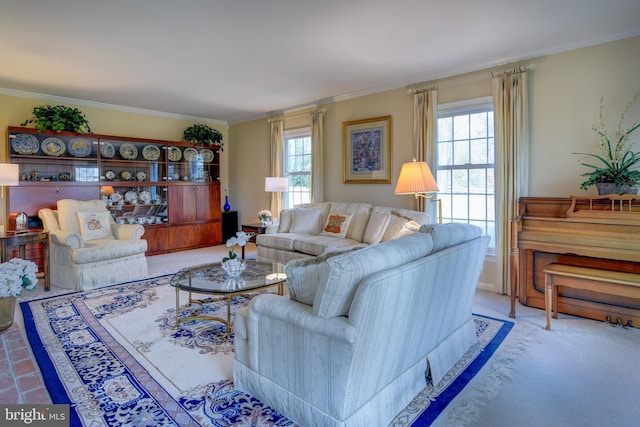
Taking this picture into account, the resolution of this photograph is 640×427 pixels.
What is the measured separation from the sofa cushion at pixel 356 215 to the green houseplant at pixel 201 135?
334cm

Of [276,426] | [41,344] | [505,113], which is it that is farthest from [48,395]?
[505,113]

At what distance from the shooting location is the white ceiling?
9.44 feet

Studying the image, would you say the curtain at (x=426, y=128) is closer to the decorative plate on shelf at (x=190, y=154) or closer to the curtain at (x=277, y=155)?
the curtain at (x=277, y=155)

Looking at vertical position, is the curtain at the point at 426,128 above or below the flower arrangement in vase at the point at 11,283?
above

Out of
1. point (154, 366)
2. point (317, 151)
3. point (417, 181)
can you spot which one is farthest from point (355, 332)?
point (317, 151)

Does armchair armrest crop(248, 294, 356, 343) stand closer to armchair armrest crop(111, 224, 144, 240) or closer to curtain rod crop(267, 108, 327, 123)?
armchair armrest crop(111, 224, 144, 240)

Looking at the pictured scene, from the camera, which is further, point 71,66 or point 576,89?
point 71,66

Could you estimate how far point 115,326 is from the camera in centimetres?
317

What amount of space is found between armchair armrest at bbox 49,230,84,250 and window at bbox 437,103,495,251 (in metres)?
4.54

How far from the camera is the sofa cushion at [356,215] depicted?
15.8 feet

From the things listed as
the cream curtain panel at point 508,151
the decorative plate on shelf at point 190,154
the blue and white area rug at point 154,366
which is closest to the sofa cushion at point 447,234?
the blue and white area rug at point 154,366

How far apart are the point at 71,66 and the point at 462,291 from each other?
4785 mm

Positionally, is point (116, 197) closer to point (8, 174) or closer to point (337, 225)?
point (8, 174)

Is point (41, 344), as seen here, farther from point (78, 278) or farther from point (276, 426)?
point (276, 426)
